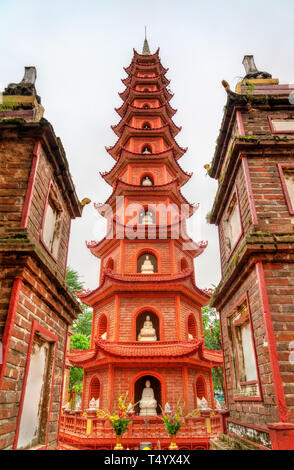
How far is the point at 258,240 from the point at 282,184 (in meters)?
1.58

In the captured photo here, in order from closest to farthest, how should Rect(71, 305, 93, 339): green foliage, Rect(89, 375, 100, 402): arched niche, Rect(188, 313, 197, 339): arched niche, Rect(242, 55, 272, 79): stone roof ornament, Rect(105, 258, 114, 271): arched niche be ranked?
Rect(242, 55, 272, 79): stone roof ornament → Rect(89, 375, 100, 402): arched niche → Rect(188, 313, 197, 339): arched niche → Rect(105, 258, 114, 271): arched niche → Rect(71, 305, 93, 339): green foliage

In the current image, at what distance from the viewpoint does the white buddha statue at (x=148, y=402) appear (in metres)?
13.8

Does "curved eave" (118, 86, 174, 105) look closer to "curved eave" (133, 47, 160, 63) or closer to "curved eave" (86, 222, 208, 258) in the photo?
"curved eave" (133, 47, 160, 63)

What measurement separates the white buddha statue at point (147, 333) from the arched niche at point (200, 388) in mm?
2834

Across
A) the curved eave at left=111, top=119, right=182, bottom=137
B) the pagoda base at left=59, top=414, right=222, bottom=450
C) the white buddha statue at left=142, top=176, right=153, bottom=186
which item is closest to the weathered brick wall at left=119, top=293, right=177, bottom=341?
the pagoda base at left=59, top=414, right=222, bottom=450

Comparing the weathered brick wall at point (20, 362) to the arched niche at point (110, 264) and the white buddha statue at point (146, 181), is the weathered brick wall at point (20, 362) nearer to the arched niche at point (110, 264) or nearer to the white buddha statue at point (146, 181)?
the arched niche at point (110, 264)

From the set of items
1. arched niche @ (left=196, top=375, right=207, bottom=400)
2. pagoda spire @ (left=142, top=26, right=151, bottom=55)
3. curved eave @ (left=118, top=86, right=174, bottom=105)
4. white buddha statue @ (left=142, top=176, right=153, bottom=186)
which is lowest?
arched niche @ (left=196, top=375, right=207, bottom=400)

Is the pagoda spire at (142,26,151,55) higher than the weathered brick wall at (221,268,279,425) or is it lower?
higher

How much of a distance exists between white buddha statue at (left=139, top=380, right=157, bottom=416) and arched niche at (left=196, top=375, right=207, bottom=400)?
2388 millimetres

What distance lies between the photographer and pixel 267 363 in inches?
202

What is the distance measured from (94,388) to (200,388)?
5.00 metres

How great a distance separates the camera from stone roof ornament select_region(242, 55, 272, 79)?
28.5 ft

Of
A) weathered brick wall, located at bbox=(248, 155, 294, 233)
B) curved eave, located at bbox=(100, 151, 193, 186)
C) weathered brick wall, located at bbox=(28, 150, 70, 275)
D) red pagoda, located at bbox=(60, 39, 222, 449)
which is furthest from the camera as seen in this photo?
curved eave, located at bbox=(100, 151, 193, 186)

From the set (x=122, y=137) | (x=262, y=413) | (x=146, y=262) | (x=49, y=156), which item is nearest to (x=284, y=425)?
(x=262, y=413)
